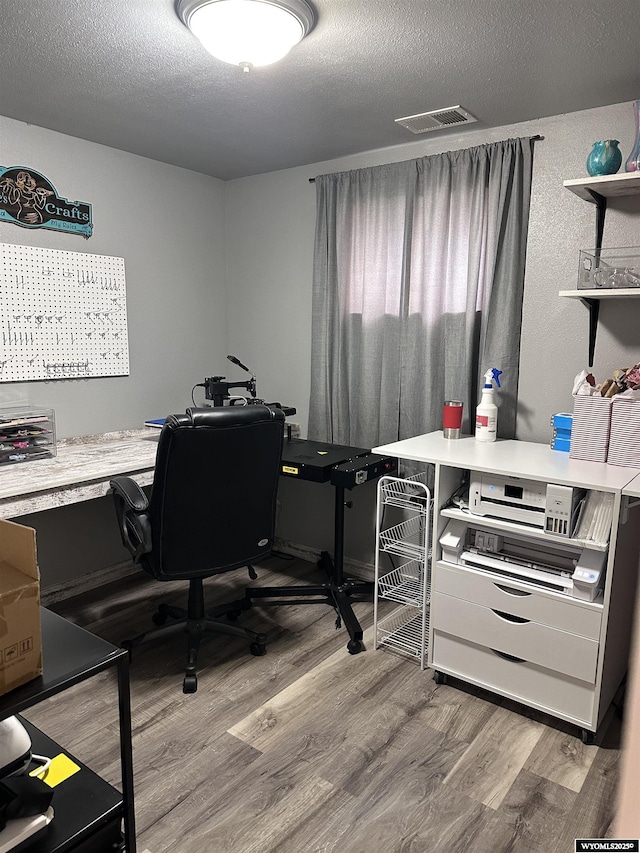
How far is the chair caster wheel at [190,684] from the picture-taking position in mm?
2264

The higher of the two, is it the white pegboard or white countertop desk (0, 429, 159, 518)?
the white pegboard

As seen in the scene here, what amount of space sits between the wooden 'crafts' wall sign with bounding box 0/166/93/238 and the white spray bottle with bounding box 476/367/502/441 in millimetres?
2143

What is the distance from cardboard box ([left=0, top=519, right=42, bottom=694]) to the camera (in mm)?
916

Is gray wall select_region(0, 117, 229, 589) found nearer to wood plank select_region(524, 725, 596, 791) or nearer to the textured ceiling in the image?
the textured ceiling

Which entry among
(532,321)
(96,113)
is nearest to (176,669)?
(532,321)

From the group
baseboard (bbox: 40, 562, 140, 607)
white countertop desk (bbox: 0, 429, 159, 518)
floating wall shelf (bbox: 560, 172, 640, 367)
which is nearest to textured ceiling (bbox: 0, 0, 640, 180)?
floating wall shelf (bbox: 560, 172, 640, 367)

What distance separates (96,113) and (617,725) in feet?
10.6

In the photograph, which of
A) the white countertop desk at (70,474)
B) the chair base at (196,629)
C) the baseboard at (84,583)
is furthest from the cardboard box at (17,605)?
the baseboard at (84,583)

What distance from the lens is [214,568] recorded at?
91.6 inches

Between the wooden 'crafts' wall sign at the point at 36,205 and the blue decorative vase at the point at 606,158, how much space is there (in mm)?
2358

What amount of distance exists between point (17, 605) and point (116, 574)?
8.20ft

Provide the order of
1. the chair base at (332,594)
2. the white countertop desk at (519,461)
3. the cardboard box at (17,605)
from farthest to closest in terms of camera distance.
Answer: the chair base at (332,594) < the white countertop desk at (519,461) < the cardboard box at (17,605)

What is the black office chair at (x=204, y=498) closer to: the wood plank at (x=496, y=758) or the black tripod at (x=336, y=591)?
the black tripod at (x=336, y=591)

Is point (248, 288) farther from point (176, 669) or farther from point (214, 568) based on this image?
point (176, 669)
